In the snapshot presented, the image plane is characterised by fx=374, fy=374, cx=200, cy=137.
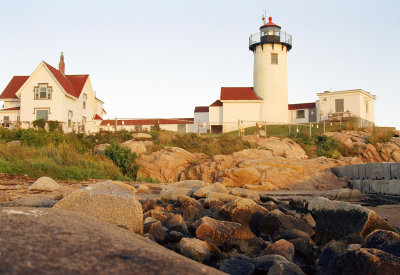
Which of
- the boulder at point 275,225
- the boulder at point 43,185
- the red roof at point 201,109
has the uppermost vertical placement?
the red roof at point 201,109

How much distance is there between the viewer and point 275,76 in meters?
36.8

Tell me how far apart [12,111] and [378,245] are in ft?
107

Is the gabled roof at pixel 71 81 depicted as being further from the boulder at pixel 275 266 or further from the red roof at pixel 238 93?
the boulder at pixel 275 266

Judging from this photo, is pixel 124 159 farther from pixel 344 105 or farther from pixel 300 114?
pixel 300 114

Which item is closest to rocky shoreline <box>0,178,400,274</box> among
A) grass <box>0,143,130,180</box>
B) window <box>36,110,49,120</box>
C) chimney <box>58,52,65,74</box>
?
grass <box>0,143,130,180</box>

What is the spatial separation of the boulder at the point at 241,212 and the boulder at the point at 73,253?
3.75m

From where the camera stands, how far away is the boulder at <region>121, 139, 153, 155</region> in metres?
18.2

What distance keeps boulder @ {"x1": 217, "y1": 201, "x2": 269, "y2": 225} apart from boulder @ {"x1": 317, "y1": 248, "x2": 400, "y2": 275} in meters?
2.96

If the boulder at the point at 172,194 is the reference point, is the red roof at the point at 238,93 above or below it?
above

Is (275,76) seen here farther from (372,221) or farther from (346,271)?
(346,271)

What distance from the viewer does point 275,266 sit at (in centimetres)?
322

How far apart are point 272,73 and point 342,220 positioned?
107 ft

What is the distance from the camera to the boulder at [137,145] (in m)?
18.2

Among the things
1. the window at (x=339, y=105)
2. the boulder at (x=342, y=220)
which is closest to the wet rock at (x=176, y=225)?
the boulder at (x=342, y=220)
